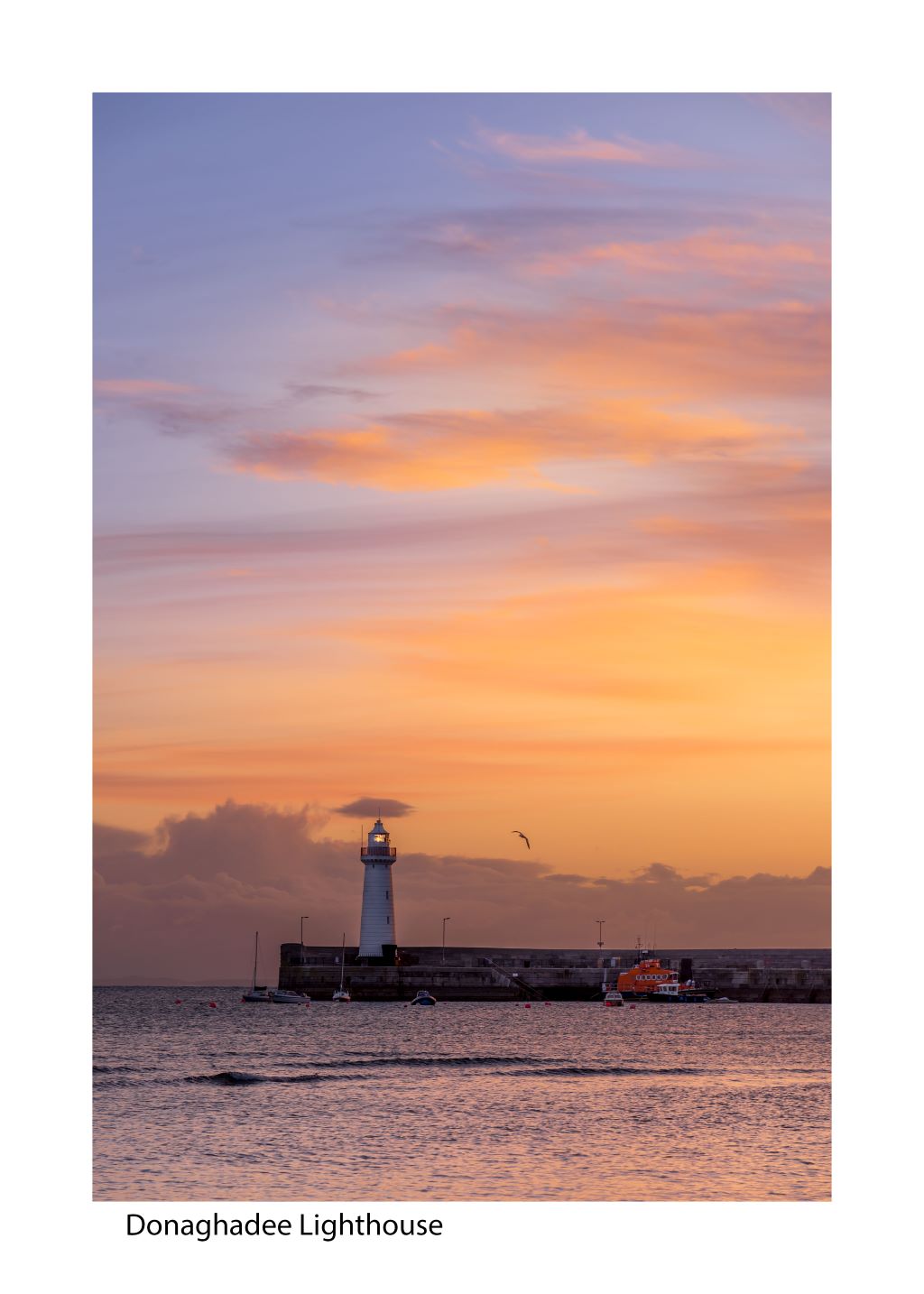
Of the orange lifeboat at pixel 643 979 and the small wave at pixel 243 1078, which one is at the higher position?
the small wave at pixel 243 1078

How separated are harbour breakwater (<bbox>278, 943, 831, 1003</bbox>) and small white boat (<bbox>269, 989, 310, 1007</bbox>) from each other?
1.92 ft

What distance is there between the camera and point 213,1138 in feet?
102

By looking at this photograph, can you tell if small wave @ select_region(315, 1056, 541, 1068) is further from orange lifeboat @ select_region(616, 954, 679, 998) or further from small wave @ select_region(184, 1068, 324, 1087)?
orange lifeboat @ select_region(616, 954, 679, 998)

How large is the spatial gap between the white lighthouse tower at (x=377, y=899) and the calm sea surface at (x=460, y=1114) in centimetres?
1470

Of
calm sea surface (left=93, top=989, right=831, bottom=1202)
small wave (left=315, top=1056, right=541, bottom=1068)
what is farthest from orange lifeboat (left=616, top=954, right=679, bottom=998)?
small wave (left=315, top=1056, right=541, bottom=1068)

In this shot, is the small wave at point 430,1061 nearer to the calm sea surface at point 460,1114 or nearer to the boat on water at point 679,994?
the calm sea surface at point 460,1114

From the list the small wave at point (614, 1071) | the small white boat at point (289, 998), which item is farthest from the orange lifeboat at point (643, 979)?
the small wave at point (614, 1071)

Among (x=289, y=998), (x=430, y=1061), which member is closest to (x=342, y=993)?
(x=289, y=998)

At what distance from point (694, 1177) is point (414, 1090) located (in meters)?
18.1

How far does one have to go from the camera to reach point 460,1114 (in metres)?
35.9

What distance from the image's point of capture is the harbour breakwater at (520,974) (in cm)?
9819
